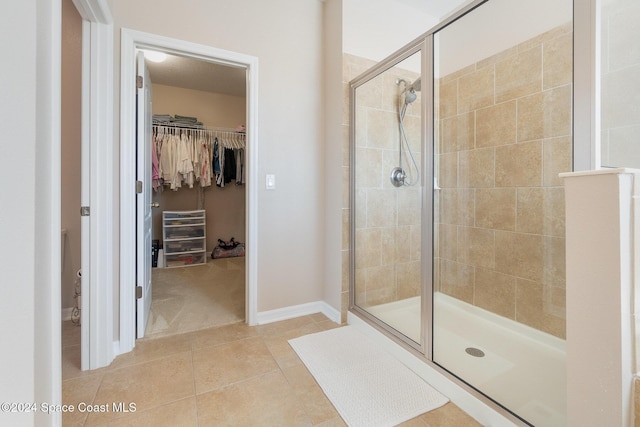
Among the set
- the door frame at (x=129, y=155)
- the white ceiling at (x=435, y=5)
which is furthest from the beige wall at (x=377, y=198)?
the door frame at (x=129, y=155)

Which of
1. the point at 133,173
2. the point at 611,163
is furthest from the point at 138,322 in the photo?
the point at 611,163

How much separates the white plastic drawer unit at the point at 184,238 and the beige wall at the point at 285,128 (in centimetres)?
227

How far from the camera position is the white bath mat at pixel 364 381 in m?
1.28

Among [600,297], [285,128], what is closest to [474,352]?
[600,297]

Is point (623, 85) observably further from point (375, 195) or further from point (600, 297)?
point (375, 195)

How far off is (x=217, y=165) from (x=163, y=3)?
2475 mm

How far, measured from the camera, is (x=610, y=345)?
2.37 feet

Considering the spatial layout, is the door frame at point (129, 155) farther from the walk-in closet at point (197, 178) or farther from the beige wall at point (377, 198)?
the beige wall at point (377, 198)

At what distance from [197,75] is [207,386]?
382 centimetres

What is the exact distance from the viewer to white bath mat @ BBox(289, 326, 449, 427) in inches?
50.3

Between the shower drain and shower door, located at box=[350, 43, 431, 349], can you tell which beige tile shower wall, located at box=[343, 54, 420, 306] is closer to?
shower door, located at box=[350, 43, 431, 349]

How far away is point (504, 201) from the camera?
1.89 meters

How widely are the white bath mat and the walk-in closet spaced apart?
1311 millimetres

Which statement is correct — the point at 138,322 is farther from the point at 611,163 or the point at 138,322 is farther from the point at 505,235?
the point at 611,163
